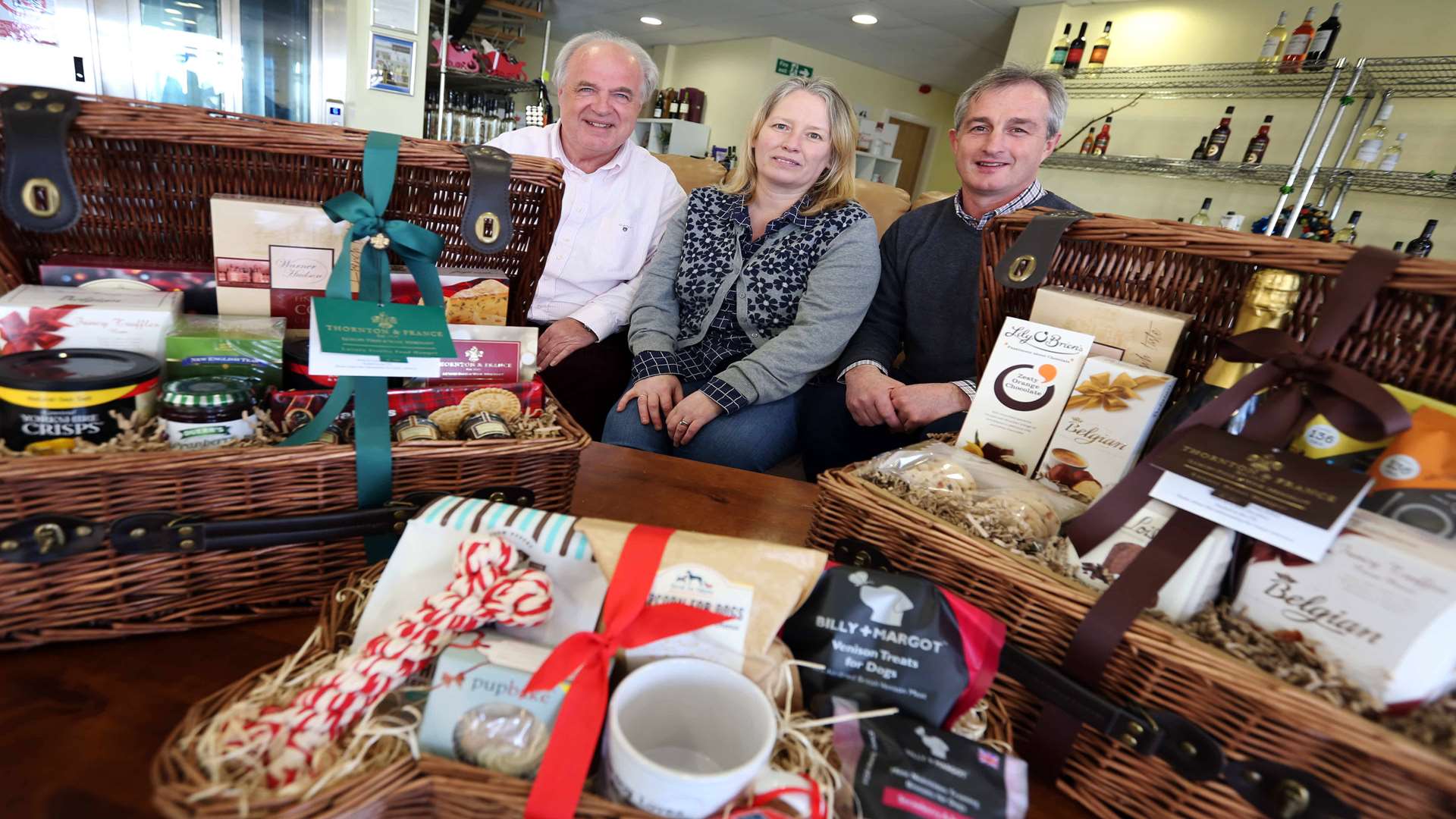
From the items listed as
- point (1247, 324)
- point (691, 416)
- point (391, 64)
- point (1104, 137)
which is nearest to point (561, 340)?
point (691, 416)

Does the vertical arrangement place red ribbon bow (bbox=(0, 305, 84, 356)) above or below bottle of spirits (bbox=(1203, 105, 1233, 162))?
below

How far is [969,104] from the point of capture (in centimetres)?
177

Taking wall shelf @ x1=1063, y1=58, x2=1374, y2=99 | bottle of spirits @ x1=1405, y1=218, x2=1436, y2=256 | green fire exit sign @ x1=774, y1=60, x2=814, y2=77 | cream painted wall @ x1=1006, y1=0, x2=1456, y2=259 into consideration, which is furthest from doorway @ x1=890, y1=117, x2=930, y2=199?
bottle of spirits @ x1=1405, y1=218, x2=1436, y2=256

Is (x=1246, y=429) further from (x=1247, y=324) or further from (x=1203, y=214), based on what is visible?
A: (x=1203, y=214)

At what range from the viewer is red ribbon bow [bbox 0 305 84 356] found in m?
0.68

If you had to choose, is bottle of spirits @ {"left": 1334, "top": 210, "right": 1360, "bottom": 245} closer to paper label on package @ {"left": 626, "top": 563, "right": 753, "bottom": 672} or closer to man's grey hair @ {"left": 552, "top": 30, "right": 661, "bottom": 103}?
man's grey hair @ {"left": 552, "top": 30, "right": 661, "bottom": 103}

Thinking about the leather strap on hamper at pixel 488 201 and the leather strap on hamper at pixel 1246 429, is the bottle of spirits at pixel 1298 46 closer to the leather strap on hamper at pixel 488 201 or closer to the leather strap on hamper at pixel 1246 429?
the leather strap on hamper at pixel 1246 429

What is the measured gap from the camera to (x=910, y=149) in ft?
26.2

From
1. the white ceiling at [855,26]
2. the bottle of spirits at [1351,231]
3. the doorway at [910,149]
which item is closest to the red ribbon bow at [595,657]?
the bottle of spirits at [1351,231]

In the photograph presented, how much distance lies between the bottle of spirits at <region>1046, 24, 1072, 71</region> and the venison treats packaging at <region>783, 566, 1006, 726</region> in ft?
15.8

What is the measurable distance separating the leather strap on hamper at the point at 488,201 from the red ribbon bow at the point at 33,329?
0.42m

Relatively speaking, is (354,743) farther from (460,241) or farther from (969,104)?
(969,104)

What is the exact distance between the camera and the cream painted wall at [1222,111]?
2.97 m

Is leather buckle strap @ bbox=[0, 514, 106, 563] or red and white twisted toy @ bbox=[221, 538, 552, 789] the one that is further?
leather buckle strap @ bbox=[0, 514, 106, 563]
